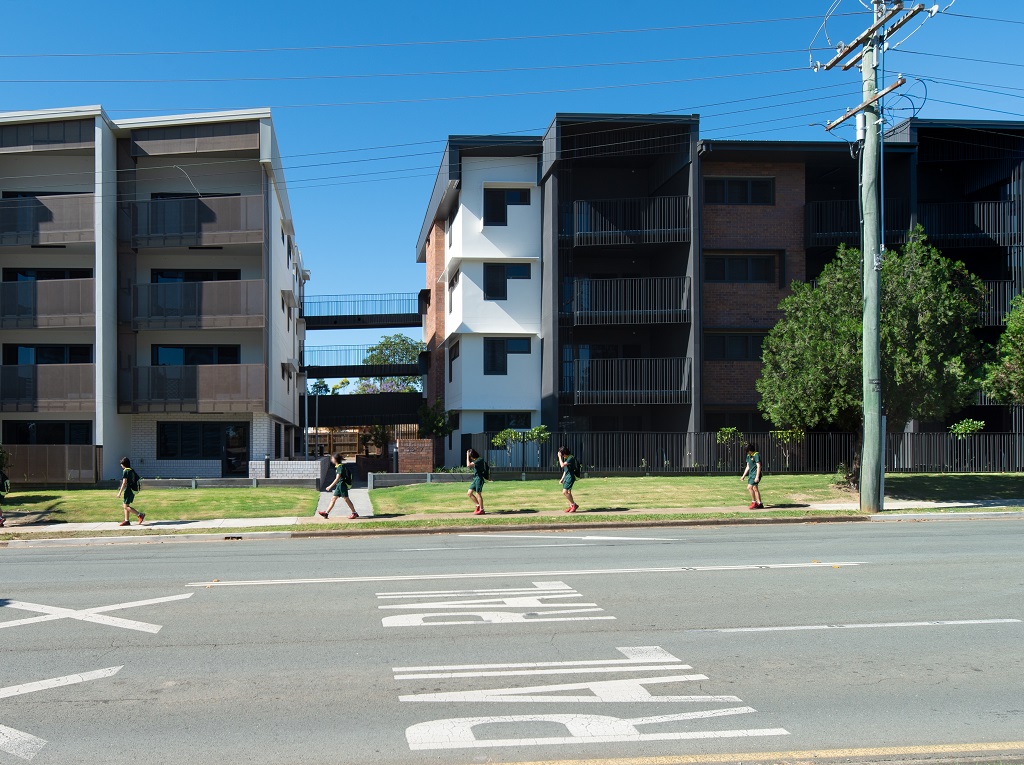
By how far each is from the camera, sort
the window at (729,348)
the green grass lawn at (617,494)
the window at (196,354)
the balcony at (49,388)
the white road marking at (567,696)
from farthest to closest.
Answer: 1. the window at (729,348)
2. the window at (196,354)
3. the balcony at (49,388)
4. the green grass lawn at (617,494)
5. the white road marking at (567,696)

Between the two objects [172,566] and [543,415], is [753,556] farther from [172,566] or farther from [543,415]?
[543,415]

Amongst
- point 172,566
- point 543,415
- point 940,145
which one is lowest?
point 172,566

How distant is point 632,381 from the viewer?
3148cm

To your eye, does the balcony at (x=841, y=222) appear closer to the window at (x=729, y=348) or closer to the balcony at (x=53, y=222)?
the window at (x=729, y=348)

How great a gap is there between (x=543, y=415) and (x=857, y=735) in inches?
1054

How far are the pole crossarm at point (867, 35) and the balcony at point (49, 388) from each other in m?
23.0

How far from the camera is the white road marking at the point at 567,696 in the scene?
6.28 m

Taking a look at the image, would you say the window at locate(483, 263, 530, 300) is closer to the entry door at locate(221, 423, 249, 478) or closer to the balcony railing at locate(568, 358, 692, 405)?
the balcony railing at locate(568, 358, 692, 405)

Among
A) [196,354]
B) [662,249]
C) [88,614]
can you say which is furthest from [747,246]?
[88,614]

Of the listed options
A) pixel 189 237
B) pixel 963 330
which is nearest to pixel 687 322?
pixel 963 330

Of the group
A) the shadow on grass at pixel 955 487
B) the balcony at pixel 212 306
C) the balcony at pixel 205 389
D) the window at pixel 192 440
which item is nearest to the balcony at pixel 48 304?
the balcony at pixel 212 306

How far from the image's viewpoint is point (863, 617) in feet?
29.1

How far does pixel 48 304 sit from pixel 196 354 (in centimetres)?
473

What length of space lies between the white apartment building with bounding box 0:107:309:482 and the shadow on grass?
63.2 ft
